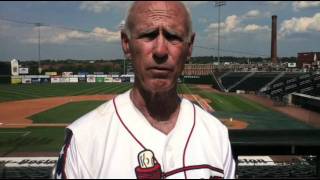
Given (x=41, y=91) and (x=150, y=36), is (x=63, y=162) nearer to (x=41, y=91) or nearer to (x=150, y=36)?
(x=150, y=36)

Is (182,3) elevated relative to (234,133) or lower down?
elevated

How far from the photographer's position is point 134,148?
133cm

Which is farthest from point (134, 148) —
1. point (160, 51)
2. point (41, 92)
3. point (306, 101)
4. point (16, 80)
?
point (16, 80)

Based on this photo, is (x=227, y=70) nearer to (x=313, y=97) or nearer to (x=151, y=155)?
(x=313, y=97)

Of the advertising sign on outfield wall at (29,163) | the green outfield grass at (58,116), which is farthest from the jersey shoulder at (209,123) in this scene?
the green outfield grass at (58,116)

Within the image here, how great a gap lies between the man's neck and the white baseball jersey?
24 mm

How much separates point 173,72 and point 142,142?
0.24 m

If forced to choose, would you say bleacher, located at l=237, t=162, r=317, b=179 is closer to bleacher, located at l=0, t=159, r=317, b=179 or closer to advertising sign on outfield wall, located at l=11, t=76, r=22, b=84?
bleacher, located at l=0, t=159, r=317, b=179

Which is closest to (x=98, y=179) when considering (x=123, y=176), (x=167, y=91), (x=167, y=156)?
(x=123, y=176)

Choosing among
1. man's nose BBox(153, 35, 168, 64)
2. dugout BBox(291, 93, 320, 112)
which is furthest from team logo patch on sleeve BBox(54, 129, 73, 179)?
dugout BBox(291, 93, 320, 112)

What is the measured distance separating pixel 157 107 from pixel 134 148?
0.18 meters

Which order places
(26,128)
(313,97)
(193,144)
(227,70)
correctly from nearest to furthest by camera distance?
(193,144) → (26,128) → (313,97) → (227,70)

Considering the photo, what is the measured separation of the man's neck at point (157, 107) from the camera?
143 cm

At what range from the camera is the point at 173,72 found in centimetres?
137
